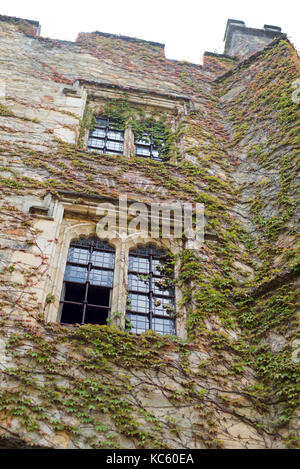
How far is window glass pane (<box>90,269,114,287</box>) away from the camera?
266 inches

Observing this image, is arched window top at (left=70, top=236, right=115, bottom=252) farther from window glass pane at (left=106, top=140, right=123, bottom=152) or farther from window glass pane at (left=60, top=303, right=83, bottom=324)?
window glass pane at (left=106, top=140, right=123, bottom=152)

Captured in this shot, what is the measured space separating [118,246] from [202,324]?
73.5 inches

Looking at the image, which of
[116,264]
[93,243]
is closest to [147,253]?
[116,264]

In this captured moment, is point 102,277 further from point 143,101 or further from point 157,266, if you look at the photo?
point 143,101

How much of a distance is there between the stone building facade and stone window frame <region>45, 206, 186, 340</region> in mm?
22

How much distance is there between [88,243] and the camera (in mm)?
7266

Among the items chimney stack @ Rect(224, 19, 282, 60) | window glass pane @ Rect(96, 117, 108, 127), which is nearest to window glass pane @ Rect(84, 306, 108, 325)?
window glass pane @ Rect(96, 117, 108, 127)

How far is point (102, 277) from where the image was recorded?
686 centimetres

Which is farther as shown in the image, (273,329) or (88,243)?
(88,243)

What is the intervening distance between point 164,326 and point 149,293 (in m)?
0.57

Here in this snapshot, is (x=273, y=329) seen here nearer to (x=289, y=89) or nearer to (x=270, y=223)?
(x=270, y=223)
